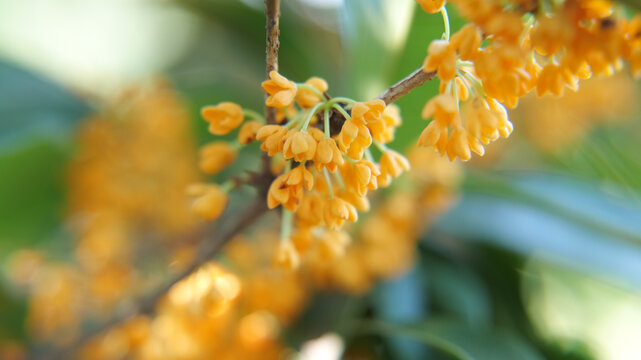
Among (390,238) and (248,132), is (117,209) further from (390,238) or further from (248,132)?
(248,132)

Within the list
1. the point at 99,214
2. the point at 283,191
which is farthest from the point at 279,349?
the point at 283,191

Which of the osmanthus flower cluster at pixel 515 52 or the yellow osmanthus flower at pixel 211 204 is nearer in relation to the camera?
the osmanthus flower cluster at pixel 515 52

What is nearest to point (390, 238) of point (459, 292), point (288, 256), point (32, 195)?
point (459, 292)

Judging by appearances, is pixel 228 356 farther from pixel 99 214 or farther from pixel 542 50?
pixel 542 50

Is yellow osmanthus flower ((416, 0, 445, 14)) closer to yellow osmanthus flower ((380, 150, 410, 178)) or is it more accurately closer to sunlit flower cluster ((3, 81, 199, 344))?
yellow osmanthus flower ((380, 150, 410, 178))

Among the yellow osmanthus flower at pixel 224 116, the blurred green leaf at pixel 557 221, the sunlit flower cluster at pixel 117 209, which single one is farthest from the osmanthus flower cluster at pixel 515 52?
the sunlit flower cluster at pixel 117 209

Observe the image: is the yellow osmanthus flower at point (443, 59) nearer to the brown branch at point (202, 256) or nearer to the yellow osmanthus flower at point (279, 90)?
the yellow osmanthus flower at point (279, 90)

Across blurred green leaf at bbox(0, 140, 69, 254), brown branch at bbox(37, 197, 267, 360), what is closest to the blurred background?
blurred green leaf at bbox(0, 140, 69, 254)

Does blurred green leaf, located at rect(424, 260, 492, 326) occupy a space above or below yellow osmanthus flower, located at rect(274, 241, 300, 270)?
above
